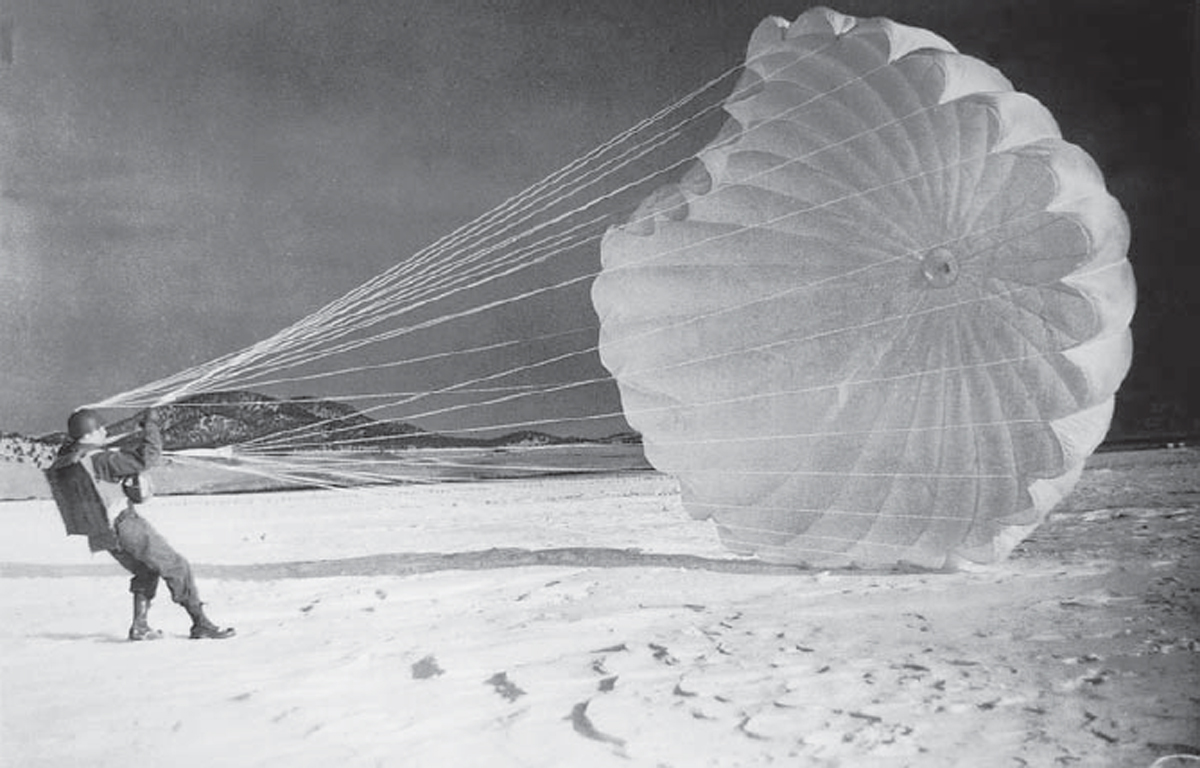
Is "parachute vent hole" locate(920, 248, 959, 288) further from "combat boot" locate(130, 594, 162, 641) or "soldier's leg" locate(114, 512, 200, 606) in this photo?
"combat boot" locate(130, 594, 162, 641)

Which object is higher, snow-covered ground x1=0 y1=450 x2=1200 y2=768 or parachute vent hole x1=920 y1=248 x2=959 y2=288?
parachute vent hole x1=920 y1=248 x2=959 y2=288

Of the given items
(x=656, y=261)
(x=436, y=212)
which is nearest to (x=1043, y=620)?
(x=656, y=261)

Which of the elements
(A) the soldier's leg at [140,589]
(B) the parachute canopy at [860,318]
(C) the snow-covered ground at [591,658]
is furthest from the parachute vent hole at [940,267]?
(A) the soldier's leg at [140,589]

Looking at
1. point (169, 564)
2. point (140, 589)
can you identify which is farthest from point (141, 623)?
point (169, 564)

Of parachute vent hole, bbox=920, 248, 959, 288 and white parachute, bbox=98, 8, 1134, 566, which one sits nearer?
white parachute, bbox=98, 8, 1134, 566

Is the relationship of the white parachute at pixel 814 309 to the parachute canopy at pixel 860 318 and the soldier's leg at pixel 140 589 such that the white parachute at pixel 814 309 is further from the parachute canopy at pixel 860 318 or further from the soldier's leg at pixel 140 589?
the soldier's leg at pixel 140 589

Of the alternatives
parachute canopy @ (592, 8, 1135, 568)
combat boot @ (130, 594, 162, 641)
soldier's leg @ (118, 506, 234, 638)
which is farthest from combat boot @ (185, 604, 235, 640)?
parachute canopy @ (592, 8, 1135, 568)
